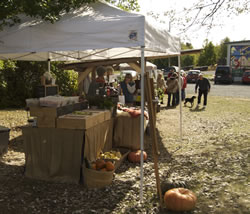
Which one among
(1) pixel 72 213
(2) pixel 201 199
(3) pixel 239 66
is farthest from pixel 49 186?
(3) pixel 239 66

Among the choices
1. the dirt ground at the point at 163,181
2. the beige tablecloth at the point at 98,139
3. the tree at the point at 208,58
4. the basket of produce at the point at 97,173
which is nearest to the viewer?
the dirt ground at the point at 163,181

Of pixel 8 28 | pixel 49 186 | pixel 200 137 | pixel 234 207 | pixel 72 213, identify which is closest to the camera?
pixel 72 213

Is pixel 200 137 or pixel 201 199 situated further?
pixel 200 137

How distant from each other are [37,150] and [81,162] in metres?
0.81

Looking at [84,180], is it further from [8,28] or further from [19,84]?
[19,84]

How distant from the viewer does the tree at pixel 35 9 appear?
428 cm

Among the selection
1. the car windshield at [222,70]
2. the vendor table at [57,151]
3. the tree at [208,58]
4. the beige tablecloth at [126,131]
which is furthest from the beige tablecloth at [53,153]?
the tree at [208,58]

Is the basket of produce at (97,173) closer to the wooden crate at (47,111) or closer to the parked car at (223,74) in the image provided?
the wooden crate at (47,111)

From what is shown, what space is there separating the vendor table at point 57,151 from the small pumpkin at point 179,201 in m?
1.54

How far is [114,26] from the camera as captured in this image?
3961 millimetres

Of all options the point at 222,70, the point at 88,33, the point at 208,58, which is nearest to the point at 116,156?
the point at 88,33

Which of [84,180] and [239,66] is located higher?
[239,66]

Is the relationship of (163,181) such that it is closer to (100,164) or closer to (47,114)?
(100,164)

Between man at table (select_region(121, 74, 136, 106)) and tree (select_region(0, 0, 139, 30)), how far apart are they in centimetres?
308
